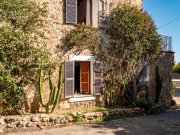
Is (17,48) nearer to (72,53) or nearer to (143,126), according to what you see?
(72,53)

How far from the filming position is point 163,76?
17.3 m

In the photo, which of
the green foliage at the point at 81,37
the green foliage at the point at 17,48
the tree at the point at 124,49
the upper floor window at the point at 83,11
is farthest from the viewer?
the tree at the point at 124,49

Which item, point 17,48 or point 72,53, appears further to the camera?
point 72,53

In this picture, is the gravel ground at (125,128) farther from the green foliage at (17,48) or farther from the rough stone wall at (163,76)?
the rough stone wall at (163,76)

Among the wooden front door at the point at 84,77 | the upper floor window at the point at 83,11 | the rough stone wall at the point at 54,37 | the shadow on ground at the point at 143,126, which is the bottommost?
the shadow on ground at the point at 143,126

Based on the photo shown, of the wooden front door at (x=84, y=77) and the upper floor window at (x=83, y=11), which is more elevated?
the upper floor window at (x=83, y=11)

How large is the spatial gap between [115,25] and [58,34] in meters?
3.19

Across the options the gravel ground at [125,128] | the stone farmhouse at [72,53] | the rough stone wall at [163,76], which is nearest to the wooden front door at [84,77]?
the stone farmhouse at [72,53]

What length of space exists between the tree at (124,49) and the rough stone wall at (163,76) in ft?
7.17

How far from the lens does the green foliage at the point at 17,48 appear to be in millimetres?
10109

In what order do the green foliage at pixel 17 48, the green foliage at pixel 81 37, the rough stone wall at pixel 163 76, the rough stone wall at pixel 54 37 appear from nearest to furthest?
1. the green foliage at pixel 17 48
2. the rough stone wall at pixel 54 37
3. the green foliage at pixel 81 37
4. the rough stone wall at pixel 163 76

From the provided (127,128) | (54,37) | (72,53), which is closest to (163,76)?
(72,53)

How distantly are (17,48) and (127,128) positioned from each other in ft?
16.9

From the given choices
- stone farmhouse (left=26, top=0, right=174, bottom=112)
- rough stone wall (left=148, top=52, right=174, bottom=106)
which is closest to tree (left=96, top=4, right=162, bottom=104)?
stone farmhouse (left=26, top=0, right=174, bottom=112)
